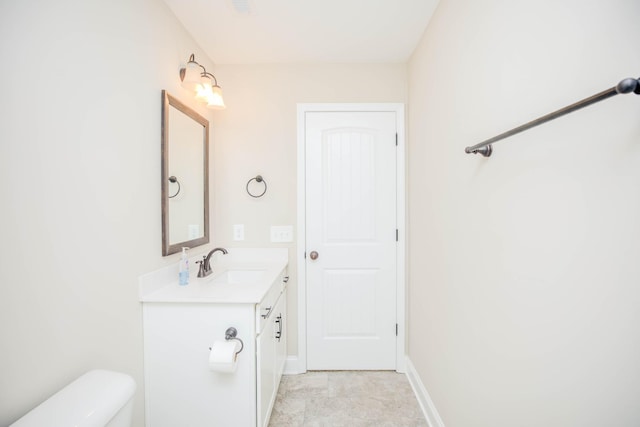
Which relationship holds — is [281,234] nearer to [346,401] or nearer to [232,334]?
[232,334]

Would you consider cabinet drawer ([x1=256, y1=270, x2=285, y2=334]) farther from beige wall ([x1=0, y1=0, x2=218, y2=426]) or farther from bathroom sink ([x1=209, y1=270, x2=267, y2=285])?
beige wall ([x1=0, y1=0, x2=218, y2=426])

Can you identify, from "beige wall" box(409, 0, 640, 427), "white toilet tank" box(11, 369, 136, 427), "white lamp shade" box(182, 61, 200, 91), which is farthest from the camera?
"white lamp shade" box(182, 61, 200, 91)

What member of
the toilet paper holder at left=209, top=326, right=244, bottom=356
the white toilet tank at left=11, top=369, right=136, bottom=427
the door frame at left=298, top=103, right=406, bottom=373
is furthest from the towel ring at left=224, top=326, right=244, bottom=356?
the door frame at left=298, top=103, right=406, bottom=373

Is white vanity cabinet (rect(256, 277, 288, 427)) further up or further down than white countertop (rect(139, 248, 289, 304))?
further down

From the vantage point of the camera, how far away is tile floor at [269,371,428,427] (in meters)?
1.67

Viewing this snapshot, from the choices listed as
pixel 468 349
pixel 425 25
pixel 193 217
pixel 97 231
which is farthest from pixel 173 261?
pixel 425 25

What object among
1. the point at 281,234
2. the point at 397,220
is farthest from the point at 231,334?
the point at 397,220

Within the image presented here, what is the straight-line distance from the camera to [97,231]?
1.09 metres

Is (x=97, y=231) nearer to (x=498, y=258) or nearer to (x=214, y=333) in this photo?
(x=214, y=333)

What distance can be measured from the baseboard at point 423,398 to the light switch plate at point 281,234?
1370mm

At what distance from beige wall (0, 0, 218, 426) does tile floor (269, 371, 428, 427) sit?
35.4 inches

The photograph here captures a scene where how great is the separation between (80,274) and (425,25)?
89.4 inches

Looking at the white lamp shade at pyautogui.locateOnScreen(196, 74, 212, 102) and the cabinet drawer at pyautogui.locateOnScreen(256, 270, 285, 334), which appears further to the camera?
the white lamp shade at pyautogui.locateOnScreen(196, 74, 212, 102)

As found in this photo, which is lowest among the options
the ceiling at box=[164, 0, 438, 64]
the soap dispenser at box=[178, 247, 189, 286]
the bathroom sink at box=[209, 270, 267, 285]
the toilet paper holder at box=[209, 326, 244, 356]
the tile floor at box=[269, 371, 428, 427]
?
the tile floor at box=[269, 371, 428, 427]
